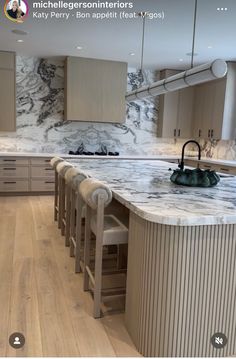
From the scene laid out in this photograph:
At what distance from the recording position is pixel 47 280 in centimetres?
270

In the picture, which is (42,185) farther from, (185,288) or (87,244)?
(185,288)

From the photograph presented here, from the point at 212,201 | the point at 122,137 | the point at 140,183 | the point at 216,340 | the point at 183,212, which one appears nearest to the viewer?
the point at 183,212

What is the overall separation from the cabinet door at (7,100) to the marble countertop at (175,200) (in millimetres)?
3761

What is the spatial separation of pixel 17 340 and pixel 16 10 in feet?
11.9

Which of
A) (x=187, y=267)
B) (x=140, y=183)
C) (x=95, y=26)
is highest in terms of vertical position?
(x=95, y=26)

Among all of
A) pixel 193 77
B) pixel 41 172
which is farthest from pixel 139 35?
pixel 41 172

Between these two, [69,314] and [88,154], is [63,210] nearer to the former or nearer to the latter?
[69,314]

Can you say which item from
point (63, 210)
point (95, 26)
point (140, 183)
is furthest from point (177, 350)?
point (95, 26)

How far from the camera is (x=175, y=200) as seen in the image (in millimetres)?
1987

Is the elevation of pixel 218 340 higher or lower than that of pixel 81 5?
lower

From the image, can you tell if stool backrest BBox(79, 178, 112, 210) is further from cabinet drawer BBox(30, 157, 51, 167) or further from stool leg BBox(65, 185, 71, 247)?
cabinet drawer BBox(30, 157, 51, 167)

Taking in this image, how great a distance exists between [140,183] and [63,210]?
1611 mm

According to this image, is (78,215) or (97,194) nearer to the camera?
(97,194)

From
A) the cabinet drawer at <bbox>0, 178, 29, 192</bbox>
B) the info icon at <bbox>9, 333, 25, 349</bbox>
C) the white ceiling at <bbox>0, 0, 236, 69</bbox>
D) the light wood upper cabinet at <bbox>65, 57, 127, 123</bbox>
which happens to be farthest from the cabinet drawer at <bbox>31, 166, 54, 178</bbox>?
the info icon at <bbox>9, 333, 25, 349</bbox>
